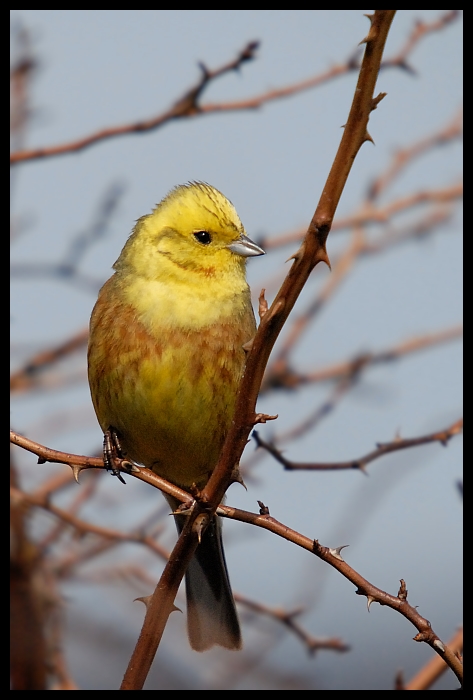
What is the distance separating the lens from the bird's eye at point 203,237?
149 inches

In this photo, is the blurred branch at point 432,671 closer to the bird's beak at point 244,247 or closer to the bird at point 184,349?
the bird at point 184,349

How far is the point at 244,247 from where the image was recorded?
12.1 ft

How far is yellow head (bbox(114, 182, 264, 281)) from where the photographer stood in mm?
3729

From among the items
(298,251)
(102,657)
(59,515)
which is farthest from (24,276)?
(298,251)

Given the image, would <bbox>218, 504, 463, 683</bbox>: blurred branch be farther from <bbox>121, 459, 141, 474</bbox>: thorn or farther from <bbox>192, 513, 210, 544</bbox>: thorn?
<bbox>121, 459, 141, 474</bbox>: thorn

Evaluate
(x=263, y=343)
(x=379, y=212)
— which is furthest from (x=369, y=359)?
(x=263, y=343)

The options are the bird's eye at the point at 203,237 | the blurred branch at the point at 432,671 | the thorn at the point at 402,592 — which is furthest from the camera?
the bird's eye at the point at 203,237

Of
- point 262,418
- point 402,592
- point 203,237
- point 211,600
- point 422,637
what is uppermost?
point 203,237

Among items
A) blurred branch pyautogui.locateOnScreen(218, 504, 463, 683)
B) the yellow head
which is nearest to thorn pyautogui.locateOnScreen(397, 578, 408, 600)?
blurred branch pyautogui.locateOnScreen(218, 504, 463, 683)

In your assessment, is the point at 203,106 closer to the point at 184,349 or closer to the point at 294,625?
the point at 184,349

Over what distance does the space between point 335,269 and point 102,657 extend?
2.57 m

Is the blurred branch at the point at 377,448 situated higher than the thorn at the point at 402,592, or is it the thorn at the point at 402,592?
the blurred branch at the point at 377,448

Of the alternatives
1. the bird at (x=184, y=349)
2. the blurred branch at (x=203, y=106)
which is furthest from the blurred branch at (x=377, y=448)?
the blurred branch at (x=203, y=106)

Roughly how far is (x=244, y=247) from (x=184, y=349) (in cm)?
56
